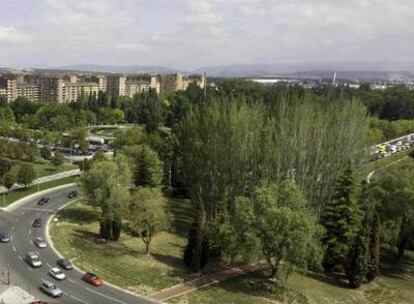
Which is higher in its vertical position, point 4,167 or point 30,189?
point 4,167

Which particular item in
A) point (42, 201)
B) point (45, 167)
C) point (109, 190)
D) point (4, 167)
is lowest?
point (45, 167)

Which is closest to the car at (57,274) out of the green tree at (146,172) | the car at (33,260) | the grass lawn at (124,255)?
the car at (33,260)

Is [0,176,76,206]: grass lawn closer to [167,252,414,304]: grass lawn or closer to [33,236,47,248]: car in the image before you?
[33,236,47,248]: car

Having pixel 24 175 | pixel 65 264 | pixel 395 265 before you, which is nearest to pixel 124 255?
pixel 65 264

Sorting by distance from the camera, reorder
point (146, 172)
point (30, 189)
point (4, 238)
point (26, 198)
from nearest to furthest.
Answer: point (4, 238)
point (26, 198)
point (146, 172)
point (30, 189)

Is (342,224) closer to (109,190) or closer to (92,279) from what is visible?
(92,279)

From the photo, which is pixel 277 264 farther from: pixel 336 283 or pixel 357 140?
pixel 357 140
